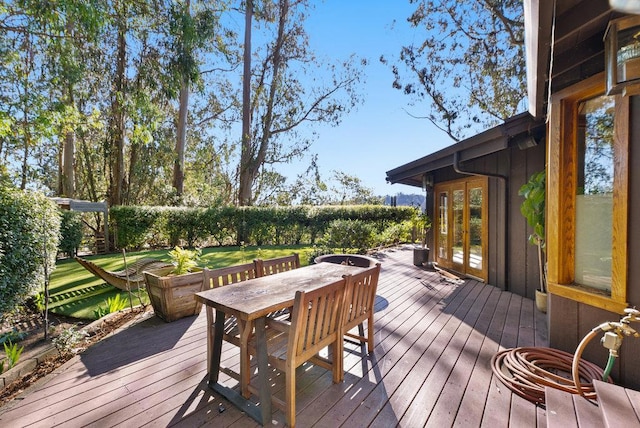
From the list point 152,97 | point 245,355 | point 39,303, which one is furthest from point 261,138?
point 245,355

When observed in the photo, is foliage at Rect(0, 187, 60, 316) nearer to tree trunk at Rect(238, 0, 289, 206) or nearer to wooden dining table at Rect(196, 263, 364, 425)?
wooden dining table at Rect(196, 263, 364, 425)

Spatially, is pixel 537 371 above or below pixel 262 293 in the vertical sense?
below

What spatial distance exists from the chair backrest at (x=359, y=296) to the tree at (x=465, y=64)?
32.0 ft

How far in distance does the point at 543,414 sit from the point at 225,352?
2.52 m

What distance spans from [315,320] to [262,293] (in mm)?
504

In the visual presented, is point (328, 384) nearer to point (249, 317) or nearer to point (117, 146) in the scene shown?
point (249, 317)

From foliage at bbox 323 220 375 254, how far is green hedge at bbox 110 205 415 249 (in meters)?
0.95

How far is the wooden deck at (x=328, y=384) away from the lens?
1.84m

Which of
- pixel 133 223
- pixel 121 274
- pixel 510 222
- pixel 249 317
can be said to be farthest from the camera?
pixel 133 223

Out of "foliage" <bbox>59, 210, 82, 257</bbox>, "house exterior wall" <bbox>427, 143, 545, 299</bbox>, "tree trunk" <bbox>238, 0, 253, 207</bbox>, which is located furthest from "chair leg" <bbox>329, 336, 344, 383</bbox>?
"tree trunk" <bbox>238, 0, 253, 207</bbox>

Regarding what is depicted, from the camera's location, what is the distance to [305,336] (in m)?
1.92

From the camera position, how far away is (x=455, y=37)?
11375 millimetres

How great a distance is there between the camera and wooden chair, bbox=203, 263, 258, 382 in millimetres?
2084

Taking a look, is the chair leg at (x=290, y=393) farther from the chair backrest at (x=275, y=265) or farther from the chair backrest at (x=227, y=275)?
the chair backrest at (x=275, y=265)
